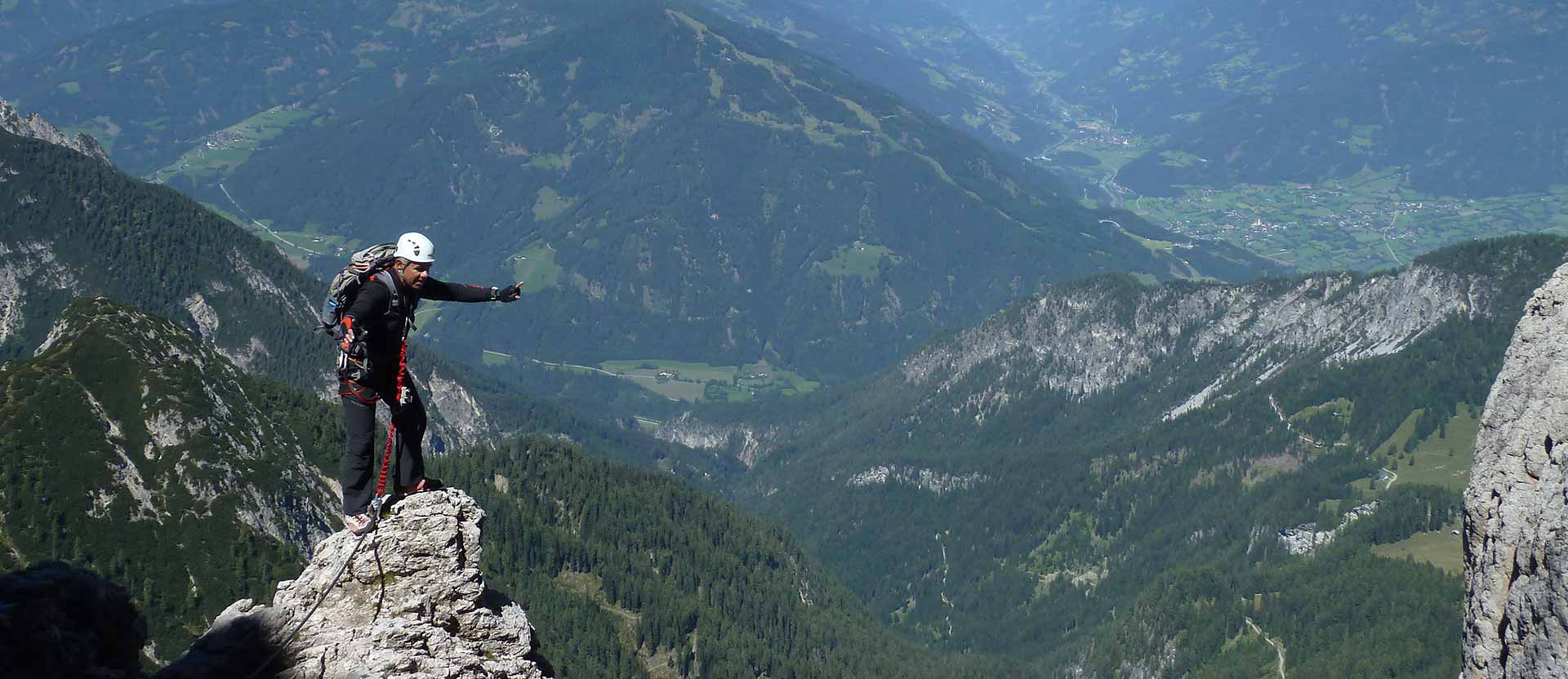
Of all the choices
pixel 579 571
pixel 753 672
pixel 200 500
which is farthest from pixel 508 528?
pixel 200 500

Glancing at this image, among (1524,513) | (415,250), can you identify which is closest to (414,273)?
(415,250)

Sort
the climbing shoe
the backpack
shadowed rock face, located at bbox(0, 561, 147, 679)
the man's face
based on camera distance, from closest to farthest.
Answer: shadowed rock face, located at bbox(0, 561, 147, 679), the climbing shoe, the backpack, the man's face

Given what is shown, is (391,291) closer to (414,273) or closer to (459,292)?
(414,273)

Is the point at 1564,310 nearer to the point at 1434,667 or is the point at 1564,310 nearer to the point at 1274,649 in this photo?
the point at 1434,667

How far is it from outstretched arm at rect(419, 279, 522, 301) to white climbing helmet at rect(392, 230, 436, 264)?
2.15 ft

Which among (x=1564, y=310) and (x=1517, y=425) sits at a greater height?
(x=1564, y=310)

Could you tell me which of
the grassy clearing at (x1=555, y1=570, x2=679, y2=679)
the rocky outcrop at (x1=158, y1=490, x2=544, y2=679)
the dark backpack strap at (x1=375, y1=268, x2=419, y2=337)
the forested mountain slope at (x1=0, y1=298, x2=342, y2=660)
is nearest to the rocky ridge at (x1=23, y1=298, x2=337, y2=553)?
the forested mountain slope at (x1=0, y1=298, x2=342, y2=660)

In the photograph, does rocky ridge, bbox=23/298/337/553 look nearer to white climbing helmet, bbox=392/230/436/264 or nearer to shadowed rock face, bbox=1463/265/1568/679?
white climbing helmet, bbox=392/230/436/264

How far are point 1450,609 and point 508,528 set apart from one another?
130 meters

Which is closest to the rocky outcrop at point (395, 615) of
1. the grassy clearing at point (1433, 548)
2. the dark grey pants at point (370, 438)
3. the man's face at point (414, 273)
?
the dark grey pants at point (370, 438)

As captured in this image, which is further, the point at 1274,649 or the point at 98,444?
the point at 1274,649

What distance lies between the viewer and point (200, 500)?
136 meters

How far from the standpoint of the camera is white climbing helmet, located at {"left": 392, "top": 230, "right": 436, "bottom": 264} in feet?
112

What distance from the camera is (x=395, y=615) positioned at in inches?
1300
